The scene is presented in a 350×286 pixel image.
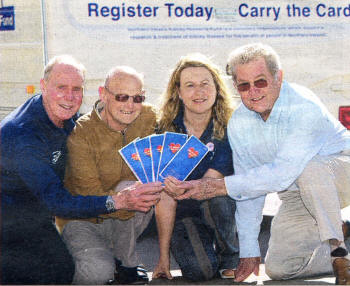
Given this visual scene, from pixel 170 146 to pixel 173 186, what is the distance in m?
0.27

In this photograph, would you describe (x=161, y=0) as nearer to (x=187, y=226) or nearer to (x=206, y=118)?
(x=206, y=118)

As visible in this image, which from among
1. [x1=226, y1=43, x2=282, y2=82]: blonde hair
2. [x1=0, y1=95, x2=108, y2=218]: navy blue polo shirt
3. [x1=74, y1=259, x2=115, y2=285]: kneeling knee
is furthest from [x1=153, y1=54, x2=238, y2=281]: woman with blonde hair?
[x1=0, y1=95, x2=108, y2=218]: navy blue polo shirt

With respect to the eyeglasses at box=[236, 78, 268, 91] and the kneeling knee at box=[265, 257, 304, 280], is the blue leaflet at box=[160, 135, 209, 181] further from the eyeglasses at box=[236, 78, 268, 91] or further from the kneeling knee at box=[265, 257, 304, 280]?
the kneeling knee at box=[265, 257, 304, 280]

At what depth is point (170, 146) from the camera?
3.94m

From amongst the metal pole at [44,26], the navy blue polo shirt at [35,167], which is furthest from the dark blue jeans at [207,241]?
the metal pole at [44,26]

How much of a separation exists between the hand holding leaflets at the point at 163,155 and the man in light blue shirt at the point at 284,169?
14cm

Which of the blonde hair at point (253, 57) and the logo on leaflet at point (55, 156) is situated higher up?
the blonde hair at point (253, 57)

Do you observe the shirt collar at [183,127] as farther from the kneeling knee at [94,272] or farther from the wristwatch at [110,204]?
the kneeling knee at [94,272]

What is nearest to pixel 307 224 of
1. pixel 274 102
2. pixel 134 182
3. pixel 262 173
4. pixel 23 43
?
pixel 262 173

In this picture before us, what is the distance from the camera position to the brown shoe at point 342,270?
358cm

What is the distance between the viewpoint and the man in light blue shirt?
368 centimetres

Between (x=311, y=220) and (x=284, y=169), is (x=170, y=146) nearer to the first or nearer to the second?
(x=284, y=169)

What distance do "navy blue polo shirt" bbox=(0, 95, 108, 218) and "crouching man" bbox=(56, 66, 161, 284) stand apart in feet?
0.59

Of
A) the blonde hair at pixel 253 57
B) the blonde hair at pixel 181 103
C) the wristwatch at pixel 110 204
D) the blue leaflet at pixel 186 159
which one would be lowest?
the wristwatch at pixel 110 204
